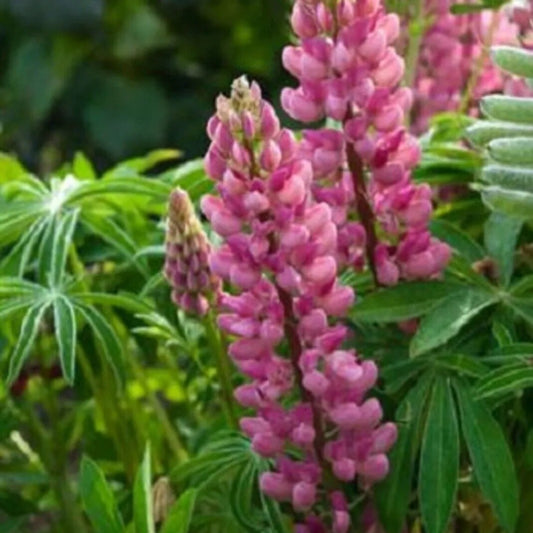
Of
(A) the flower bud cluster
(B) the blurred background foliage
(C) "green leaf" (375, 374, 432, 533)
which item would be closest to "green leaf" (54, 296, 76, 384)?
(C) "green leaf" (375, 374, 432, 533)

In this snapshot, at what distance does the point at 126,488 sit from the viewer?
147 cm

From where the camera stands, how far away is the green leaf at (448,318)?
1.09 m

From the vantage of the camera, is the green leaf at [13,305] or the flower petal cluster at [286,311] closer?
the flower petal cluster at [286,311]

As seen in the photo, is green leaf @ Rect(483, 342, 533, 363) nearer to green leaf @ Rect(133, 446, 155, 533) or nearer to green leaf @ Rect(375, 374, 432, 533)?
green leaf @ Rect(375, 374, 432, 533)

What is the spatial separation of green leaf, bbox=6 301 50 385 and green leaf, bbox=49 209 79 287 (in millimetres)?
54

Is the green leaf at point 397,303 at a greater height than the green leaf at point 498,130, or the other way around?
the green leaf at point 498,130

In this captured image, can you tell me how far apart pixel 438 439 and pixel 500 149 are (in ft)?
0.63

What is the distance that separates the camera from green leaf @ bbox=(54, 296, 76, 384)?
114 centimetres

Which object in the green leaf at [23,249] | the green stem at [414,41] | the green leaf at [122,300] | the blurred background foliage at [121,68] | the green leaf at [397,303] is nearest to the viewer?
the green leaf at [397,303]

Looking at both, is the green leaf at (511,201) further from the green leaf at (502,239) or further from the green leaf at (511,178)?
the green leaf at (502,239)

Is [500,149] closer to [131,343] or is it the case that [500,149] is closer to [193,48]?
[131,343]

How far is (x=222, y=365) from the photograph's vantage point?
120cm

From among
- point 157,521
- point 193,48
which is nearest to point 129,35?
point 193,48

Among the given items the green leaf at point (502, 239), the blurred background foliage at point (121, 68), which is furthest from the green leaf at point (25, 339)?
the blurred background foliage at point (121, 68)
